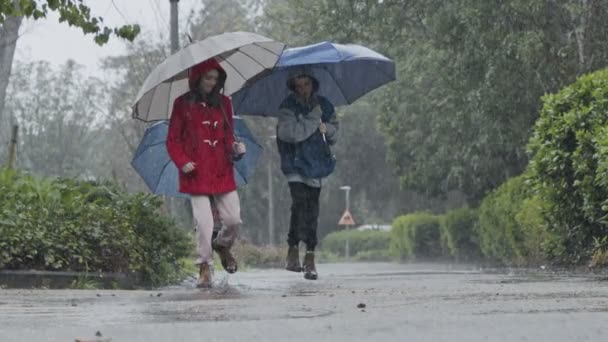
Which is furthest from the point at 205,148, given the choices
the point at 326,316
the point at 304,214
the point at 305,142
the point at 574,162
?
the point at 574,162

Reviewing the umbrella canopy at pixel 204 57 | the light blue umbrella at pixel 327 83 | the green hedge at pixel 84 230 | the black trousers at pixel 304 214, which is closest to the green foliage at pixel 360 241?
the light blue umbrella at pixel 327 83

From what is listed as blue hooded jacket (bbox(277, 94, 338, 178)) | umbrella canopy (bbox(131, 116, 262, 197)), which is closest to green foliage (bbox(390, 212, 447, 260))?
umbrella canopy (bbox(131, 116, 262, 197))

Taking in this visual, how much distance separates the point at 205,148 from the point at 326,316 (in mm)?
4646

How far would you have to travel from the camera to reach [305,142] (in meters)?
12.8

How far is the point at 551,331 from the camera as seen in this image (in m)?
6.07

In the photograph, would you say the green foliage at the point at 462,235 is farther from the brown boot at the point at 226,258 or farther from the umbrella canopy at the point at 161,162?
the brown boot at the point at 226,258

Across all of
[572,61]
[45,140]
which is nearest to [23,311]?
[572,61]

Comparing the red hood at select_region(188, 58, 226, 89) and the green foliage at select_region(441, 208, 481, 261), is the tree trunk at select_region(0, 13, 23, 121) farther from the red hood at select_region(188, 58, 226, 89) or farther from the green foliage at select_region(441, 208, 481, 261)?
the green foliage at select_region(441, 208, 481, 261)

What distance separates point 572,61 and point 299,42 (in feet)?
61.9

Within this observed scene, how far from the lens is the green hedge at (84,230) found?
472 inches

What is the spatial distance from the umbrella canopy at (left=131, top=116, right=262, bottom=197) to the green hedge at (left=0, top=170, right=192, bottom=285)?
0.30m

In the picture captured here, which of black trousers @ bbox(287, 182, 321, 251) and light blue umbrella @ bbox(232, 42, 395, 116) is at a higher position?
light blue umbrella @ bbox(232, 42, 395, 116)

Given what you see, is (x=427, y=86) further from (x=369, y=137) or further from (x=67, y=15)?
(x=369, y=137)

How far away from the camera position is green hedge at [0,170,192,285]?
12.0 metres
